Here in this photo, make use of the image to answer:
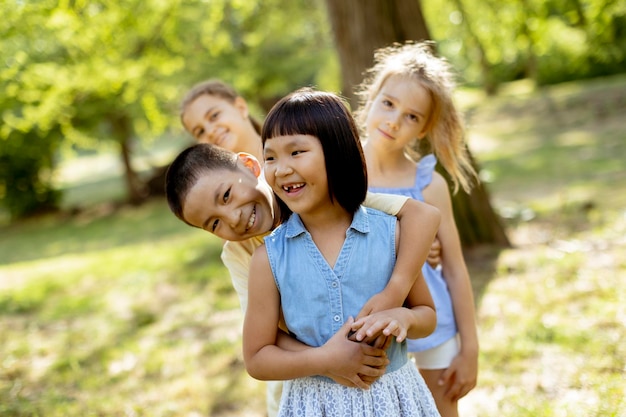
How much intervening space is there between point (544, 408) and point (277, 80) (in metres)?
10.6

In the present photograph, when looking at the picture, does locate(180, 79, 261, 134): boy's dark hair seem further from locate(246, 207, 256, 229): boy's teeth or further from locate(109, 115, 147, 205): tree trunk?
locate(109, 115, 147, 205): tree trunk

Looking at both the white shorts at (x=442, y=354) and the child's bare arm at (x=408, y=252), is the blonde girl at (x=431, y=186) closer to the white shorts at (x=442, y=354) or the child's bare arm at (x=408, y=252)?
the white shorts at (x=442, y=354)

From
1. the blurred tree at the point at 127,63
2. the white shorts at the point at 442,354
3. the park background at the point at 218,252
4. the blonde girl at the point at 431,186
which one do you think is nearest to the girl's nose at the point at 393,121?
the blonde girl at the point at 431,186

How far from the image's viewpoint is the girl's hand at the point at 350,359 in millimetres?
1532

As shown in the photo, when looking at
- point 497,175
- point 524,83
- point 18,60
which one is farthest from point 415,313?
point 524,83

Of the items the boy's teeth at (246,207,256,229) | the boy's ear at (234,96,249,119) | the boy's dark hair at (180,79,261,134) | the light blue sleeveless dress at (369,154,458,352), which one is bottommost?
the light blue sleeveless dress at (369,154,458,352)

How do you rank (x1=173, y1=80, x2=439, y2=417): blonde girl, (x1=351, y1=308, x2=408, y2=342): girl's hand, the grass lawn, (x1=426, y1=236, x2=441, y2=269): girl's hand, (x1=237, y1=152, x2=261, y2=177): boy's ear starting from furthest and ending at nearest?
the grass lawn → (x1=426, y1=236, x2=441, y2=269): girl's hand → (x1=237, y1=152, x2=261, y2=177): boy's ear → (x1=173, y1=80, x2=439, y2=417): blonde girl → (x1=351, y1=308, x2=408, y2=342): girl's hand

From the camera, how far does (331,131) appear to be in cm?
157

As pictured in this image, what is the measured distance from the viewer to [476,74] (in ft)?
85.3

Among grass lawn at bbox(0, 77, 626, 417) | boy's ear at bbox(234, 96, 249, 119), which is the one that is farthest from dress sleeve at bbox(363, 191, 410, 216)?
grass lawn at bbox(0, 77, 626, 417)

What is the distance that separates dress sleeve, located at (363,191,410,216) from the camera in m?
1.71

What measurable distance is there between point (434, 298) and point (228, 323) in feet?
9.38

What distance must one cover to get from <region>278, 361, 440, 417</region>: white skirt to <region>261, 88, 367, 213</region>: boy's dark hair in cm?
48

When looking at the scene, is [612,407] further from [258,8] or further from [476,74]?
[476,74]
